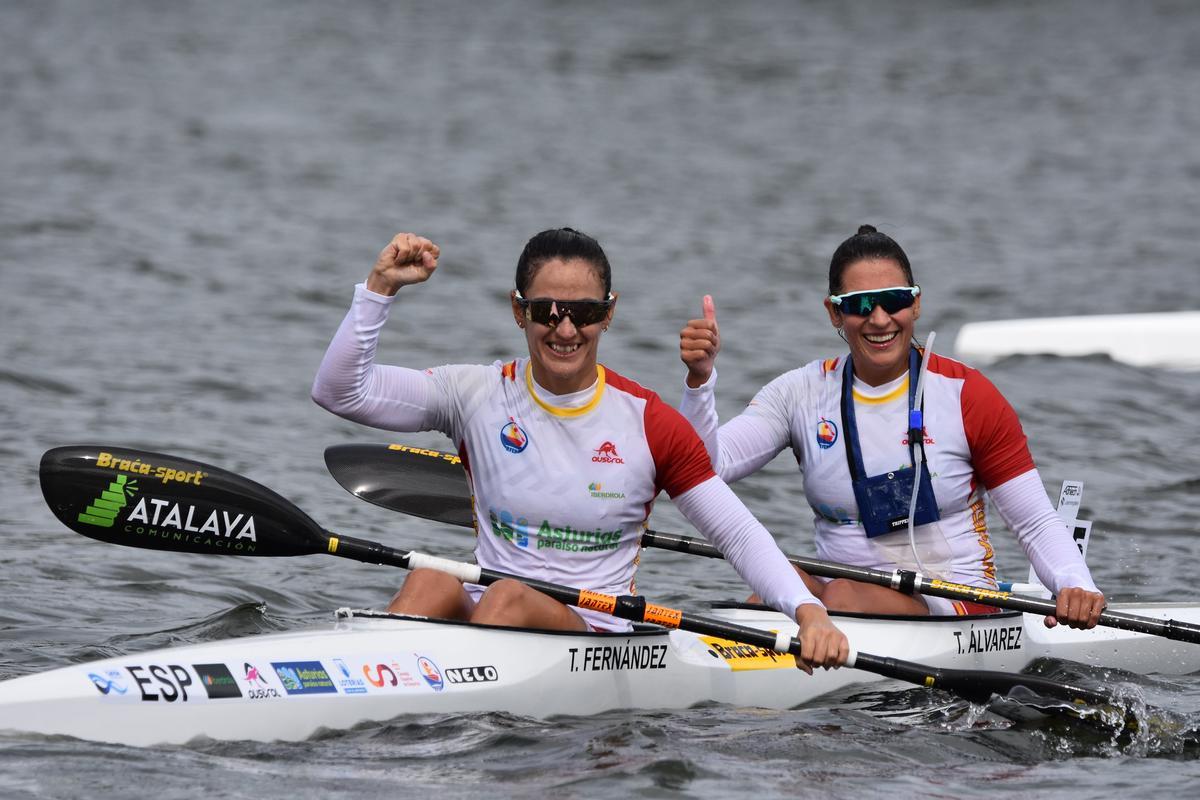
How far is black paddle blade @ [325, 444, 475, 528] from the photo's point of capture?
720 cm

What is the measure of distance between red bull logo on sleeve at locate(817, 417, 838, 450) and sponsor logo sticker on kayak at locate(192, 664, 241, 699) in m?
2.54

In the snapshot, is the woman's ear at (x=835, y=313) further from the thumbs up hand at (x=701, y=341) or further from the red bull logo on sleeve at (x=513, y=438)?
the red bull logo on sleeve at (x=513, y=438)

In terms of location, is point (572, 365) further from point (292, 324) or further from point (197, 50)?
point (197, 50)

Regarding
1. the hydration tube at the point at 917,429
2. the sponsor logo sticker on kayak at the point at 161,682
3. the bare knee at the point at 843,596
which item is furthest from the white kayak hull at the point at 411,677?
the hydration tube at the point at 917,429

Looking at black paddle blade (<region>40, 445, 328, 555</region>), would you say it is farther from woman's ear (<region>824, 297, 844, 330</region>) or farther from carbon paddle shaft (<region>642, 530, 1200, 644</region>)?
woman's ear (<region>824, 297, 844, 330</region>)

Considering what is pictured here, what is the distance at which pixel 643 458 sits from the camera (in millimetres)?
5723

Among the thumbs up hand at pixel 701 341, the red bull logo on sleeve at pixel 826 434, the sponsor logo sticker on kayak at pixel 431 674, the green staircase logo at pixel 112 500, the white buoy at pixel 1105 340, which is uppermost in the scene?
the white buoy at pixel 1105 340

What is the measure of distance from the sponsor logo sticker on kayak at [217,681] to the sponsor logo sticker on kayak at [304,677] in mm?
154

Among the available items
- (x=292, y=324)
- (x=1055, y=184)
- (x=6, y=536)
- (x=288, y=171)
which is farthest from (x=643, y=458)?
(x=1055, y=184)

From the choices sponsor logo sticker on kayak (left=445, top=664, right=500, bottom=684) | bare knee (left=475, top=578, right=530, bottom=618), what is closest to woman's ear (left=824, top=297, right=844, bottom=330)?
bare knee (left=475, top=578, right=530, bottom=618)

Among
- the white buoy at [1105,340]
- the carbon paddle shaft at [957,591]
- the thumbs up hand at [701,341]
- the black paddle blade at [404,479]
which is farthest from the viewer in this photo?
the white buoy at [1105,340]

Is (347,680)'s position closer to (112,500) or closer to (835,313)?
(112,500)

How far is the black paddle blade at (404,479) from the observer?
720cm

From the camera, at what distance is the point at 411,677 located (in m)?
5.60
